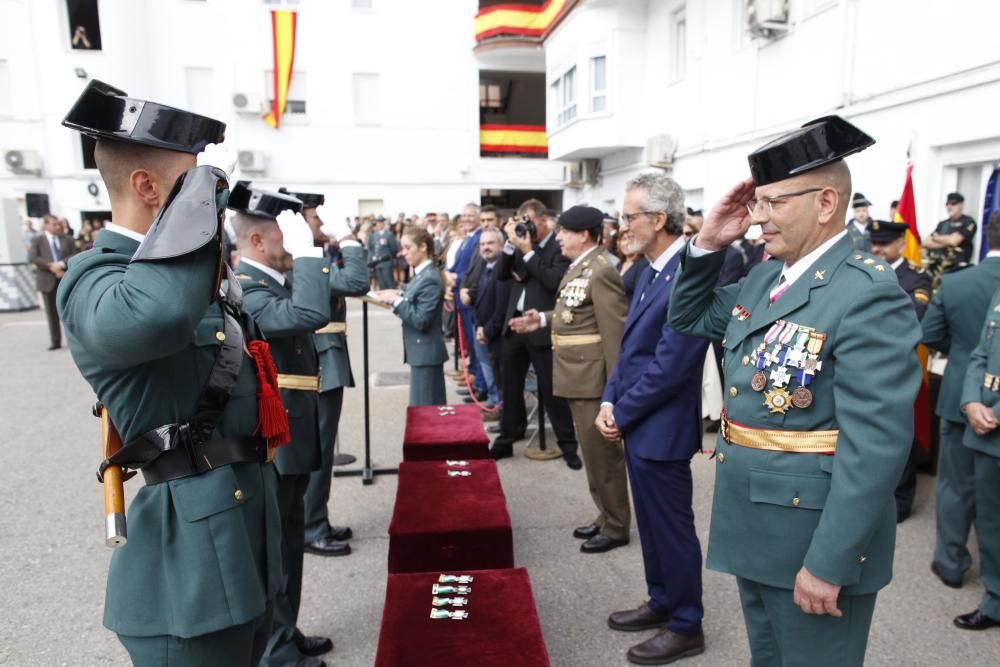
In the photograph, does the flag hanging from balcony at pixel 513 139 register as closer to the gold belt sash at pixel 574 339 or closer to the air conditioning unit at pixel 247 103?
the air conditioning unit at pixel 247 103

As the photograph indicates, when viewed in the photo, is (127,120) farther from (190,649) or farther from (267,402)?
(190,649)

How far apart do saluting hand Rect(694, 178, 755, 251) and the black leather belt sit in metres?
1.65

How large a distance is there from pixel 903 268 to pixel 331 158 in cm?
1912

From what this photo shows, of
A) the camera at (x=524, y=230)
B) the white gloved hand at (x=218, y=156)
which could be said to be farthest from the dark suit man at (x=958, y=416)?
the white gloved hand at (x=218, y=156)

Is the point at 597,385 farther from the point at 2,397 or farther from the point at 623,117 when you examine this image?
the point at 623,117

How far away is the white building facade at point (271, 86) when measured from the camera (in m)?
20.0

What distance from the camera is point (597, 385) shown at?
162 inches

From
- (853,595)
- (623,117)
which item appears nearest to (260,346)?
(853,595)

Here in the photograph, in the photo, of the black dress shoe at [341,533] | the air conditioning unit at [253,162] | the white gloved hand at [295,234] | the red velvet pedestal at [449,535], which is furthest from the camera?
the air conditioning unit at [253,162]

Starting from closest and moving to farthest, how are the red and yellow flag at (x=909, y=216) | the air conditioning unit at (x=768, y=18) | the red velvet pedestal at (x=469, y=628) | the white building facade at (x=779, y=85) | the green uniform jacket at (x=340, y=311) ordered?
the red velvet pedestal at (x=469, y=628) → the green uniform jacket at (x=340, y=311) → the red and yellow flag at (x=909, y=216) → the white building facade at (x=779, y=85) → the air conditioning unit at (x=768, y=18)

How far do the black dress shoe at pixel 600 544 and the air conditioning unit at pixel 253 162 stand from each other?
61.2 ft

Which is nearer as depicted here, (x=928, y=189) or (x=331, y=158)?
(x=928, y=189)

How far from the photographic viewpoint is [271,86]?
20.4 metres

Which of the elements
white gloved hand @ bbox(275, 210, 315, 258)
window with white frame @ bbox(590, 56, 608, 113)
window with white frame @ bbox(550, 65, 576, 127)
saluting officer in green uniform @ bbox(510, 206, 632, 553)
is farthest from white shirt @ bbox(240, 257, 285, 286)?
window with white frame @ bbox(550, 65, 576, 127)
